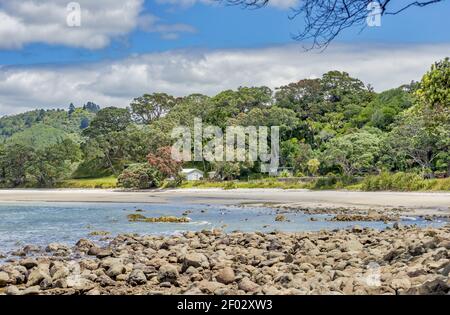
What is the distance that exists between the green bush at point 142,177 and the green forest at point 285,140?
0.35ft

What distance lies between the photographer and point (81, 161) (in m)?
83.6

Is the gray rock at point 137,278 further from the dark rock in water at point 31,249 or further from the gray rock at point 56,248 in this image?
the dark rock in water at point 31,249

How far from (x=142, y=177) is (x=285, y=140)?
18.4 metres

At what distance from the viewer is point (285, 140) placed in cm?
7012

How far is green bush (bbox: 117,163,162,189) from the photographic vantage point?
62281 millimetres

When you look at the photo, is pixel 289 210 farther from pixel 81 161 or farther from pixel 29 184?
pixel 81 161

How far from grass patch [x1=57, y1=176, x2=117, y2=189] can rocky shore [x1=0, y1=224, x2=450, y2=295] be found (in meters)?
55.9

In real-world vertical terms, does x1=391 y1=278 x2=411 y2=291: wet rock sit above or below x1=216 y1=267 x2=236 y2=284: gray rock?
above

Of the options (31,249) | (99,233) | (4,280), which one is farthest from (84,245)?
(4,280)

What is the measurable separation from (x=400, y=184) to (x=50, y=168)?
149 ft

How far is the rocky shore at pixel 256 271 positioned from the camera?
785 centimetres

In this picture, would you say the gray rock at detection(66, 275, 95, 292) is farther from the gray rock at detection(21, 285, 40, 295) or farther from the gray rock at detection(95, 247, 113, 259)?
the gray rock at detection(95, 247, 113, 259)

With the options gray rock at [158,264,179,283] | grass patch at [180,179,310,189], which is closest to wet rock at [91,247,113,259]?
gray rock at [158,264,179,283]

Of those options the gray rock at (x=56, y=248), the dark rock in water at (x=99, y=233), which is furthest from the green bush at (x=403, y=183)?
the gray rock at (x=56, y=248)
